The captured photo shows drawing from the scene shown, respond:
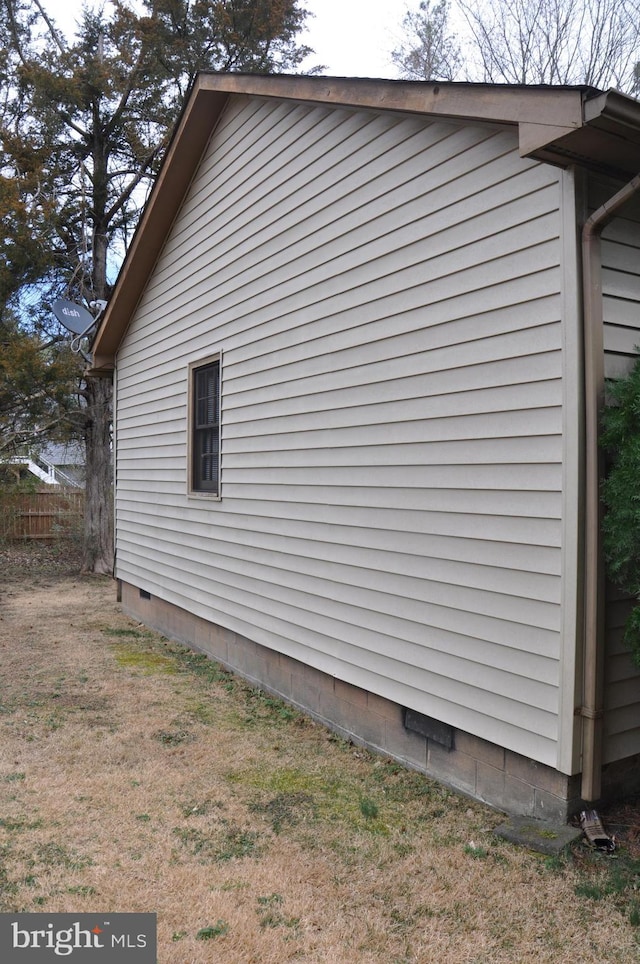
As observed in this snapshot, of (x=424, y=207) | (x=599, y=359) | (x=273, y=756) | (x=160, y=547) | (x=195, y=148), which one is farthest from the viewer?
(x=160, y=547)

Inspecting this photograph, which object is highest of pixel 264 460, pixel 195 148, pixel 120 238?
pixel 120 238

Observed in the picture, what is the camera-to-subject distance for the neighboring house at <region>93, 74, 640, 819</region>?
3.58 meters

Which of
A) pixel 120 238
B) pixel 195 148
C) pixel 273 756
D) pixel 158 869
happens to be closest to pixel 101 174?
pixel 120 238

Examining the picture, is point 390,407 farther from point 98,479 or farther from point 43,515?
point 43,515

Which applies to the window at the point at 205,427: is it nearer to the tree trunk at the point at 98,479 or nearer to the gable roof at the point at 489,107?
the gable roof at the point at 489,107

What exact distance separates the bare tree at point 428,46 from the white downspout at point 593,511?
15.8m

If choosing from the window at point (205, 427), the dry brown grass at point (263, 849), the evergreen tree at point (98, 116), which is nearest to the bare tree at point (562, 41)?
the evergreen tree at point (98, 116)

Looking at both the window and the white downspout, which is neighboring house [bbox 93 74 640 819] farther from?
the window

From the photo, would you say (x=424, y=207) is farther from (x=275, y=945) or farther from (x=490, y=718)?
(x=275, y=945)

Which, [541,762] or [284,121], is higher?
[284,121]

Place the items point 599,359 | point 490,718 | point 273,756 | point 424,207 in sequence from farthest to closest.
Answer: point 273,756 < point 424,207 < point 490,718 < point 599,359

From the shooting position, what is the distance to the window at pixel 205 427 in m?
7.95

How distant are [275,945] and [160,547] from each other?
266 inches

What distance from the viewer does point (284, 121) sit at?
6426 mm
